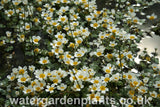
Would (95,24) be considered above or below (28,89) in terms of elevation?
above

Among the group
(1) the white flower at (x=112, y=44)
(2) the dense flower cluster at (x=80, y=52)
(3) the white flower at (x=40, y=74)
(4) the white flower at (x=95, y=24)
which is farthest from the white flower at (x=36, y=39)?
(1) the white flower at (x=112, y=44)

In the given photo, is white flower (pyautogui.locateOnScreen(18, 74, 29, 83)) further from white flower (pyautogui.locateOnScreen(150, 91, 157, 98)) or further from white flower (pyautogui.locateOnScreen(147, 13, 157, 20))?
white flower (pyautogui.locateOnScreen(147, 13, 157, 20))

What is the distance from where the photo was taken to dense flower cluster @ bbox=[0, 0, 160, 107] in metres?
1.66

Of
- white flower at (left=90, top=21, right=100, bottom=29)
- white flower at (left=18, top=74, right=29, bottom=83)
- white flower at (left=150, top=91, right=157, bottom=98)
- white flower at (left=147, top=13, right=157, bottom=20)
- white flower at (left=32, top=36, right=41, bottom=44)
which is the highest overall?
white flower at (left=147, top=13, right=157, bottom=20)

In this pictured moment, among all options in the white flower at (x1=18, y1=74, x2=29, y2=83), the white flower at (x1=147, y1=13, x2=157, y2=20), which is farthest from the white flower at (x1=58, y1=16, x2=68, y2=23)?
the white flower at (x1=147, y1=13, x2=157, y2=20)

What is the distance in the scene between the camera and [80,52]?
74.6 inches

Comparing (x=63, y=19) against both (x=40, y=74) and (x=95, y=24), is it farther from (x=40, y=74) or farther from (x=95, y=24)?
(x=40, y=74)

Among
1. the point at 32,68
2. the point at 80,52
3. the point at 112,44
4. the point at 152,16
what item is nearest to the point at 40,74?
the point at 32,68

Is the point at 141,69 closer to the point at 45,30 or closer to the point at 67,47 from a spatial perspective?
the point at 67,47

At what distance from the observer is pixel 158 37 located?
84.3 inches

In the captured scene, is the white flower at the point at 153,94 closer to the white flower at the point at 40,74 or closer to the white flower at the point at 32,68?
the white flower at the point at 40,74

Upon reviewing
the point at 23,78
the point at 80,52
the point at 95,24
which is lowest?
the point at 23,78

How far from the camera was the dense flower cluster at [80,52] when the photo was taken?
65.3 inches

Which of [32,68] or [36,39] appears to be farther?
[36,39]
